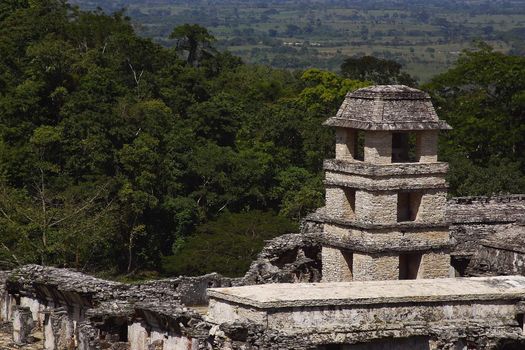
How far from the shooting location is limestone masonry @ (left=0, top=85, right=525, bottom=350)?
99.0 ft

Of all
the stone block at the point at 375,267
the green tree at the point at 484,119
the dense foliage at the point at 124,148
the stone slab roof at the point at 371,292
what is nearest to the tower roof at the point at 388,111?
the stone block at the point at 375,267

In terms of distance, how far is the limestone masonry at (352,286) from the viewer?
3019 cm

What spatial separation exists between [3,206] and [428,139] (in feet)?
45.9

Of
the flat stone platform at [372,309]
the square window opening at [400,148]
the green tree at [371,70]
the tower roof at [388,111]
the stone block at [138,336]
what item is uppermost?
the tower roof at [388,111]

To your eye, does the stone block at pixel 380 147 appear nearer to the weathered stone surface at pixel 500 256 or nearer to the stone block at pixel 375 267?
the stone block at pixel 375 267

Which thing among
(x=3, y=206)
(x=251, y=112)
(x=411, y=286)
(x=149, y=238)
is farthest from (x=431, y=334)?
(x=251, y=112)

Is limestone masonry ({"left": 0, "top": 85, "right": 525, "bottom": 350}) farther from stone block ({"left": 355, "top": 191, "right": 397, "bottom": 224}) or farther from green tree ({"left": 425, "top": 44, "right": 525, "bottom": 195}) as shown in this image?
green tree ({"left": 425, "top": 44, "right": 525, "bottom": 195})

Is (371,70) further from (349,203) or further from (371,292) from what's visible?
(371,292)

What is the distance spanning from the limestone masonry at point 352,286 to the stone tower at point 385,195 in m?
0.03

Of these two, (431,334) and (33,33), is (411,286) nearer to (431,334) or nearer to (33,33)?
(431,334)

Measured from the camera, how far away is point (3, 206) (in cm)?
4466

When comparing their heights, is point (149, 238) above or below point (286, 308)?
below

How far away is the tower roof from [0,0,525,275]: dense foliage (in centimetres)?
1009

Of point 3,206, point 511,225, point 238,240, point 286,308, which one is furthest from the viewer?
point 238,240
